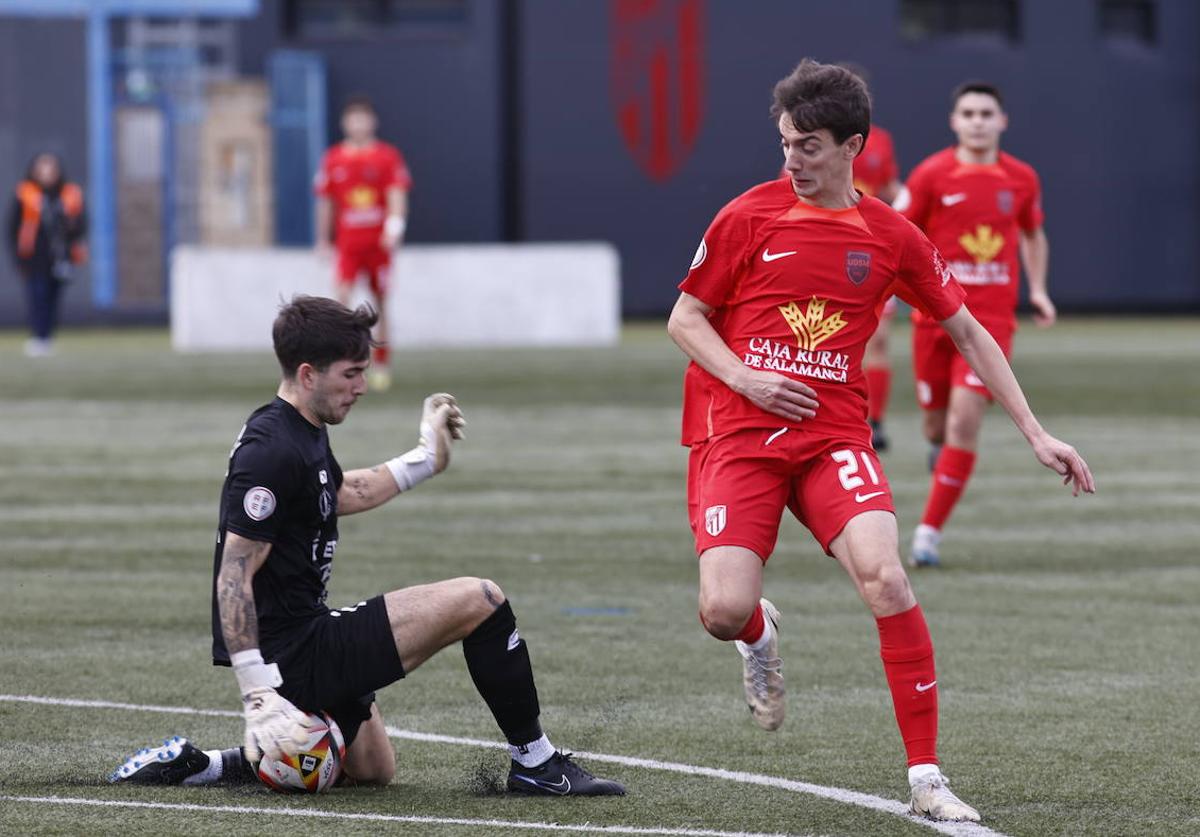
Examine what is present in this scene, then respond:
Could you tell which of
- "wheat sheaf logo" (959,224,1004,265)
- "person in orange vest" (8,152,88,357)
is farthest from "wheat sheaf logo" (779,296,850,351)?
"person in orange vest" (8,152,88,357)

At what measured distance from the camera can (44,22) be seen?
37062mm

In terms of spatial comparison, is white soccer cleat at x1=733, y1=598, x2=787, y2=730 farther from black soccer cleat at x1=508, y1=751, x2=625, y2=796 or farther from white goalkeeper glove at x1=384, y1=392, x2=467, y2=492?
white goalkeeper glove at x1=384, y1=392, x2=467, y2=492

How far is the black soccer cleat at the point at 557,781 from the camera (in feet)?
19.7

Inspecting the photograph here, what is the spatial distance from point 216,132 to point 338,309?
29.6 metres

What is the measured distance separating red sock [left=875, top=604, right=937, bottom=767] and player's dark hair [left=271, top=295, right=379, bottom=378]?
161 centimetres

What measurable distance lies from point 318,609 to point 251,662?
41 cm

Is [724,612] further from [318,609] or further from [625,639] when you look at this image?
[625,639]

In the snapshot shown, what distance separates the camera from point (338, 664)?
19.2ft

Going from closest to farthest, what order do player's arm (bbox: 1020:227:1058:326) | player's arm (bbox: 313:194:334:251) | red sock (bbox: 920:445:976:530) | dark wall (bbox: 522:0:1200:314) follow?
red sock (bbox: 920:445:976:530)
player's arm (bbox: 1020:227:1058:326)
player's arm (bbox: 313:194:334:251)
dark wall (bbox: 522:0:1200:314)

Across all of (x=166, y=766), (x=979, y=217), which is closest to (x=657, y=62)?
(x=979, y=217)

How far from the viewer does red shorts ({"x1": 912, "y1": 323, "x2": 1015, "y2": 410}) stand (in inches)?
433

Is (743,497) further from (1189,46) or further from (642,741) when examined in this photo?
(1189,46)

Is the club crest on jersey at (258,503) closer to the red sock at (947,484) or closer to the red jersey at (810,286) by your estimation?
the red jersey at (810,286)

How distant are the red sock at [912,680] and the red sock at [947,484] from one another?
4831 mm
